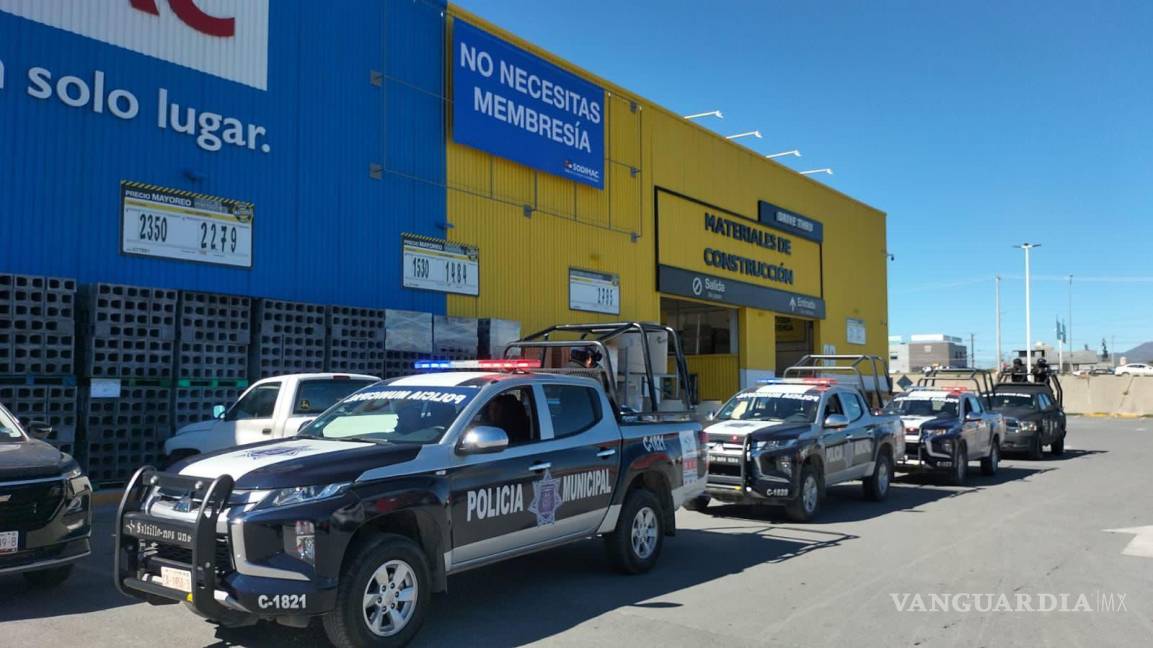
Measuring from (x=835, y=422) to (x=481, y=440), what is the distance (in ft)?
24.6

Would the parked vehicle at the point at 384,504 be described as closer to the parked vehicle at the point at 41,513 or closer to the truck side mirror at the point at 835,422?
the parked vehicle at the point at 41,513

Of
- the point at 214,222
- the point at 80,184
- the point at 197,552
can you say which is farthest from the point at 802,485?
the point at 80,184

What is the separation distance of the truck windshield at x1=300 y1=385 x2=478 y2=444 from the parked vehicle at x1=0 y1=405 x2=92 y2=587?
1.85 meters

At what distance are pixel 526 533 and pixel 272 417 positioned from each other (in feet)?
16.0

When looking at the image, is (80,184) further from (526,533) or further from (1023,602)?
(1023,602)

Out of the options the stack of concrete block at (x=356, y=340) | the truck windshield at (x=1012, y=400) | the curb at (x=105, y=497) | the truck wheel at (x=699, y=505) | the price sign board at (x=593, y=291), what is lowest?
the truck wheel at (x=699, y=505)

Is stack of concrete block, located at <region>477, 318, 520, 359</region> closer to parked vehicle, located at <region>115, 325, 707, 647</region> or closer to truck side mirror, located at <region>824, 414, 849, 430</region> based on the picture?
truck side mirror, located at <region>824, 414, 849, 430</region>

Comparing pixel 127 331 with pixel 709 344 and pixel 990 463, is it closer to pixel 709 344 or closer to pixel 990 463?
pixel 990 463

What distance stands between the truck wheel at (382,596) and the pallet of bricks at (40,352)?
8452 mm

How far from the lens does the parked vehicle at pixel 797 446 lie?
37.4ft

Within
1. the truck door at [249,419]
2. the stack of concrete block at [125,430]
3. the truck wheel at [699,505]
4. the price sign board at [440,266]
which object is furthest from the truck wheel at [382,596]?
the price sign board at [440,266]

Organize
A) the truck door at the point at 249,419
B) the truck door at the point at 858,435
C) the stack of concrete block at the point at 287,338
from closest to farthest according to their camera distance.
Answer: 1. the truck door at the point at 249,419
2. the truck door at the point at 858,435
3. the stack of concrete block at the point at 287,338

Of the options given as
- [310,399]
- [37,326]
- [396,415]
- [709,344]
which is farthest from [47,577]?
[709,344]

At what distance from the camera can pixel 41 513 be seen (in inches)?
264
